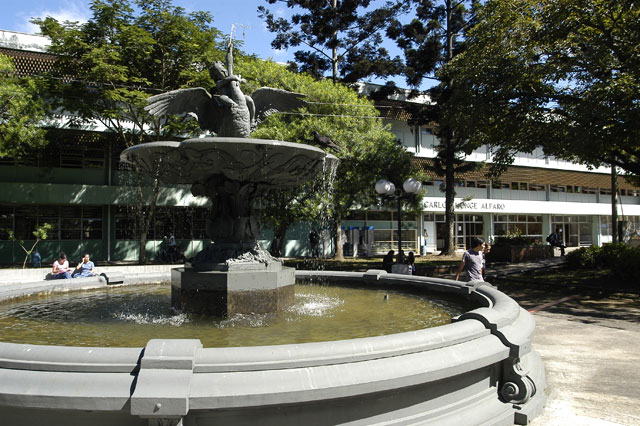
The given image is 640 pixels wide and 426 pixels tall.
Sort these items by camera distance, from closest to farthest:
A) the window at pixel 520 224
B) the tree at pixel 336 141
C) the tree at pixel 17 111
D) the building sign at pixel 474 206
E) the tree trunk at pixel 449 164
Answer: the tree at pixel 17 111 → the tree at pixel 336 141 → the tree trunk at pixel 449 164 → the building sign at pixel 474 206 → the window at pixel 520 224

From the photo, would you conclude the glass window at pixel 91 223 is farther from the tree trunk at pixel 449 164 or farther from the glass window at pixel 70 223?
the tree trunk at pixel 449 164

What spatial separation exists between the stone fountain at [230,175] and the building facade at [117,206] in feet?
53.5

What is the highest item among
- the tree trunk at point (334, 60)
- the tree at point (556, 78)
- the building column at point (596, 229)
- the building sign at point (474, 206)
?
the tree trunk at point (334, 60)

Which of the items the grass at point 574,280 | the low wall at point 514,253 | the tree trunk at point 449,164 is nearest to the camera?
the grass at point 574,280

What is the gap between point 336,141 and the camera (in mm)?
21719

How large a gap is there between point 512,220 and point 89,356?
43.9 metres

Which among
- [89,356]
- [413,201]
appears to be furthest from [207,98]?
[413,201]

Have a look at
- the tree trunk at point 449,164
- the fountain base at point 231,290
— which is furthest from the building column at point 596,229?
the fountain base at point 231,290

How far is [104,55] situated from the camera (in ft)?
63.3

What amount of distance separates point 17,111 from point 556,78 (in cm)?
2148

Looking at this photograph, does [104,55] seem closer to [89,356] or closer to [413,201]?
[413,201]

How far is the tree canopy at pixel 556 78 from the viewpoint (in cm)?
1299

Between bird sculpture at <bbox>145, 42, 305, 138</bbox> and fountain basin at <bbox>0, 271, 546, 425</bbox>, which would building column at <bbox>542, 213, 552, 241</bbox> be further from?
fountain basin at <bbox>0, 271, 546, 425</bbox>

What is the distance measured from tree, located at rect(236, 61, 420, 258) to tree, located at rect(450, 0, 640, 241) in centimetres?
651
